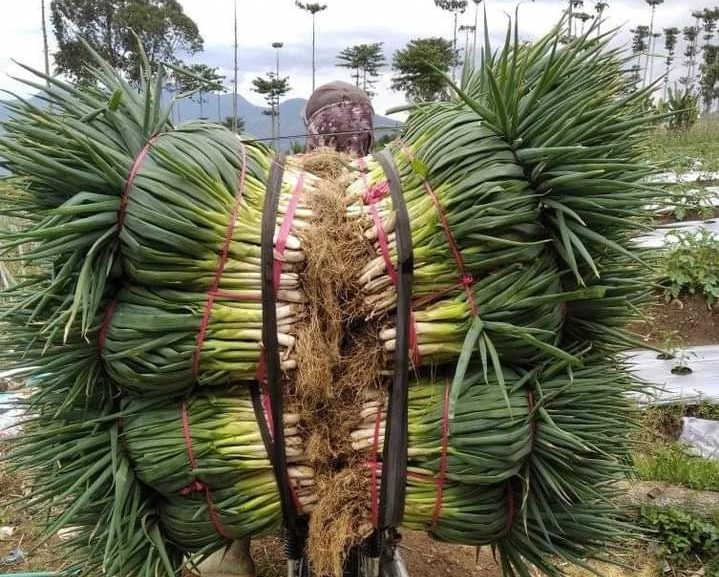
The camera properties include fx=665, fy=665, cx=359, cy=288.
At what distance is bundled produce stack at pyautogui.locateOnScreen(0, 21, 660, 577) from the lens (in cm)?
120

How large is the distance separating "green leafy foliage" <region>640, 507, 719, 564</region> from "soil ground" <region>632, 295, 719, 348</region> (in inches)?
70.4

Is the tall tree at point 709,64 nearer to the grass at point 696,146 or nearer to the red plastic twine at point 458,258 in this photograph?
the grass at point 696,146

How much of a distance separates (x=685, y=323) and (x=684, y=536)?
220 cm

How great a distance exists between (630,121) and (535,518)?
2.61 ft

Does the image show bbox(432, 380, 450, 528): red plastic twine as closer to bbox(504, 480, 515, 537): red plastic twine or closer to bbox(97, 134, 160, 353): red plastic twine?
bbox(504, 480, 515, 537): red plastic twine

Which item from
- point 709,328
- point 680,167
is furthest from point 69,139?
point 680,167

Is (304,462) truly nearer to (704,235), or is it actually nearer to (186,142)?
(186,142)

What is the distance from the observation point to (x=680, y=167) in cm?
680

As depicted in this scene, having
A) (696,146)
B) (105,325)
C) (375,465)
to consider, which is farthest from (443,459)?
(696,146)

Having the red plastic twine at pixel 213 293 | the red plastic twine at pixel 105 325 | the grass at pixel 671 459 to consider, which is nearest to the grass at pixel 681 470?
the grass at pixel 671 459

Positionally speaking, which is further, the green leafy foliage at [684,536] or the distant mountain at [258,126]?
the green leafy foliage at [684,536]

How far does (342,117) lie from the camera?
208 cm

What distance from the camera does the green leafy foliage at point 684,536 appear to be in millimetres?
2756

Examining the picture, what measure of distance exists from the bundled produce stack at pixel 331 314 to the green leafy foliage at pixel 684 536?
67.1 inches
